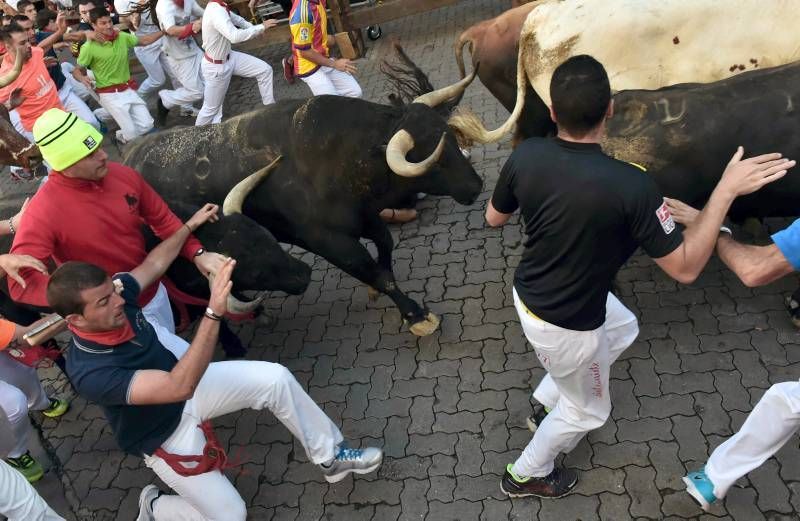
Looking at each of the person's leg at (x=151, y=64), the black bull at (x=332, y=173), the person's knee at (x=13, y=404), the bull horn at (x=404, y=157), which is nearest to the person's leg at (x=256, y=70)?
the person's leg at (x=151, y=64)

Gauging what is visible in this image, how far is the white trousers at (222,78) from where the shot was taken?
7.61 m

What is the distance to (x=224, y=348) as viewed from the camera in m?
4.97

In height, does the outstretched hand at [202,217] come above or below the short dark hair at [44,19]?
above

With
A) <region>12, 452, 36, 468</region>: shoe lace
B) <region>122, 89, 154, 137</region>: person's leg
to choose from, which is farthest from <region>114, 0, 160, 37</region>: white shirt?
<region>12, 452, 36, 468</region>: shoe lace

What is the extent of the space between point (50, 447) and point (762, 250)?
4.96m

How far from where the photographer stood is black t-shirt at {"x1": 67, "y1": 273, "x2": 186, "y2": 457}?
2674 millimetres

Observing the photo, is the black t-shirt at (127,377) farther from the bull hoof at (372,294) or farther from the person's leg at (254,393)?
the bull hoof at (372,294)

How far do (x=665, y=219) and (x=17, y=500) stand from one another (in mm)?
3398

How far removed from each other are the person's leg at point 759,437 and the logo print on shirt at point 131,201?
3.61 metres

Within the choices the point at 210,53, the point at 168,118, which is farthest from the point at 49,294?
the point at 168,118

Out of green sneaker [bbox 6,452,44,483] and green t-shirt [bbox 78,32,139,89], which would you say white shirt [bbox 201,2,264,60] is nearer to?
green t-shirt [bbox 78,32,139,89]

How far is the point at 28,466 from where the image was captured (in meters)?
4.21

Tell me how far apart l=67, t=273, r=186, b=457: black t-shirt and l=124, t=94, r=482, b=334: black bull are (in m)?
1.64

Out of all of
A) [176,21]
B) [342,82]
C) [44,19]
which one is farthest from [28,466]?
[44,19]
